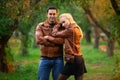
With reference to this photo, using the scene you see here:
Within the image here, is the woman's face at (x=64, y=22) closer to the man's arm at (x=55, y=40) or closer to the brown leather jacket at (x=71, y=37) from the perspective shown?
the brown leather jacket at (x=71, y=37)

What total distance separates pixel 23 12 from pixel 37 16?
133cm

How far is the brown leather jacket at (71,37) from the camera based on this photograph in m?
7.54

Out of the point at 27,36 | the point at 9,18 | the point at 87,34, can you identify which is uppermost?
the point at 9,18

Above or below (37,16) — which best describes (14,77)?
below

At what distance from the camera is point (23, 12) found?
42.3 ft

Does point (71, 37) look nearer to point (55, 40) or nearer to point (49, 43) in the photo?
point (55, 40)

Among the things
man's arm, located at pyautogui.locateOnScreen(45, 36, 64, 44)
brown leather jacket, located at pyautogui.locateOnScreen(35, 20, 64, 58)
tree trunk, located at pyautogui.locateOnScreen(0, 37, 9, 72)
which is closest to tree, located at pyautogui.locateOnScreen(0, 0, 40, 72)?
tree trunk, located at pyautogui.locateOnScreen(0, 37, 9, 72)

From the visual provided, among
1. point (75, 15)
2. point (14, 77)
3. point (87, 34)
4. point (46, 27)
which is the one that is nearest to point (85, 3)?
point (14, 77)

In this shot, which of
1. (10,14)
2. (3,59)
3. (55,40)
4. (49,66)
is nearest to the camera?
(55,40)

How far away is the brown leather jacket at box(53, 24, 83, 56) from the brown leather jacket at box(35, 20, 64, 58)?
11 cm

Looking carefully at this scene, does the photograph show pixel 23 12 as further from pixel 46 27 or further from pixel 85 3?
pixel 46 27

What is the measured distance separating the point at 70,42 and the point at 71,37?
104 millimetres

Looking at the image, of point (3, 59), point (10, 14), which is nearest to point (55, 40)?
point (10, 14)

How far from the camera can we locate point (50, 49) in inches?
298
